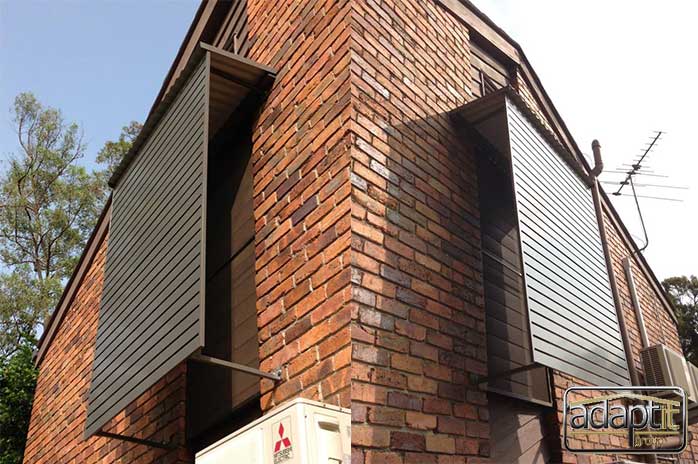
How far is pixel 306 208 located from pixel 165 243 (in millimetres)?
1153

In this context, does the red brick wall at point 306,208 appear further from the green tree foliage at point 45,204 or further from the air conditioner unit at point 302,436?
the green tree foliage at point 45,204

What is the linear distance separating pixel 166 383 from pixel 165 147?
175 cm

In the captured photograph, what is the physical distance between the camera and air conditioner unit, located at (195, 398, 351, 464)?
2.43 meters

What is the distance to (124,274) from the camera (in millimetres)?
4602

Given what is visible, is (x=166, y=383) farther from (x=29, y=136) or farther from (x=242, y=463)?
(x=29, y=136)

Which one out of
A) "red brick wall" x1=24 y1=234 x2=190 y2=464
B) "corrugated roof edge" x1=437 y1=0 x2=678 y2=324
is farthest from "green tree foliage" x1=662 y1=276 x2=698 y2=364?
"red brick wall" x1=24 y1=234 x2=190 y2=464

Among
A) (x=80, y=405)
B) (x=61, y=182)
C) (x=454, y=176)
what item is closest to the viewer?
(x=454, y=176)

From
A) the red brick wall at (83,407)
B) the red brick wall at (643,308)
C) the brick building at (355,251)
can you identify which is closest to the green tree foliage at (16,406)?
the red brick wall at (83,407)

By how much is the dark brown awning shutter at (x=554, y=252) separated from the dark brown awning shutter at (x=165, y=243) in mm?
1700

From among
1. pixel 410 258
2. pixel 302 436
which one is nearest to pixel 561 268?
pixel 410 258

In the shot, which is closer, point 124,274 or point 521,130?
point 521,130

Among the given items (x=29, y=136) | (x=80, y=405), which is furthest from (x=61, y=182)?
(x=80, y=405)

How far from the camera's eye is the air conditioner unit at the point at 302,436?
7.98 feet

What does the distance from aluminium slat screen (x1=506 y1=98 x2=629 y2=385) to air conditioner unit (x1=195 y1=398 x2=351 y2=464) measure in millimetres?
1306
